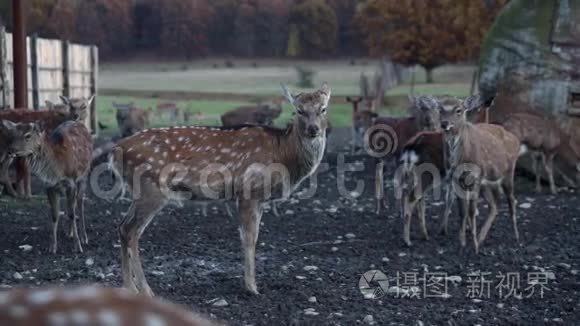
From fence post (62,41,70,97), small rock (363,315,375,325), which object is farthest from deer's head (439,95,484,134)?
fence post (62,41,70,97)

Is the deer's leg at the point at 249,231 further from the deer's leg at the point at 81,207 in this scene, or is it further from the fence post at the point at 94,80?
the fence post at the point at 94,80

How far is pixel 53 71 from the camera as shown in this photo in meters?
15.3

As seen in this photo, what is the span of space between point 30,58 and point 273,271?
8778 mm

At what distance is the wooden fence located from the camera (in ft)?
39.5

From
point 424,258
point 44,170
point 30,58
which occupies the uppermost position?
point 30,58

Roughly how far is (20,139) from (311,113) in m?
3.10

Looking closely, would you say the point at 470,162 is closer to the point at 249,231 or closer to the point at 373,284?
the point at 373,284

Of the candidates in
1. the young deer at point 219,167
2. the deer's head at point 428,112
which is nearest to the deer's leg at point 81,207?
the young deer at point 219,167

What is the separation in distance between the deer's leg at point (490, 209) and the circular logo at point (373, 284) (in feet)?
5.47

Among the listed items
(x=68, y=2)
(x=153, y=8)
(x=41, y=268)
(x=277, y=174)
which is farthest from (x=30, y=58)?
(x=277, y=174)

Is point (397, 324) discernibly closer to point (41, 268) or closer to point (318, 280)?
point (318, 280)

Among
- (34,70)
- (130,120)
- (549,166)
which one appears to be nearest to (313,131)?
(549,166)

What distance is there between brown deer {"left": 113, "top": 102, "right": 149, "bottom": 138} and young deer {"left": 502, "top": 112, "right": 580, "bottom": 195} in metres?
8.71

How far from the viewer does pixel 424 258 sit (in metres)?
7.59
